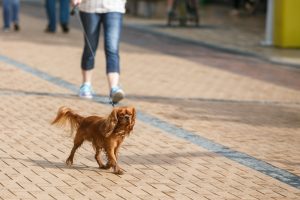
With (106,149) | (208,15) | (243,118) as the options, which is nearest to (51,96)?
(243,118)

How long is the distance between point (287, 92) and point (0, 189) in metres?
7.49

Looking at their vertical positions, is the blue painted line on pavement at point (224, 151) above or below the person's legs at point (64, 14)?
above

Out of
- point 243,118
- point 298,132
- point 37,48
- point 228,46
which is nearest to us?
point 298,132

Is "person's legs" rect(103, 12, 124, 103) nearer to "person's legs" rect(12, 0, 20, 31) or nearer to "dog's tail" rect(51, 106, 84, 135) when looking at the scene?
"dog's tail" rect(51, 106, 84, 135)

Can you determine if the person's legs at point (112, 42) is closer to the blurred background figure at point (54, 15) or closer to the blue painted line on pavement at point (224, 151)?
the blue painted line on pavement at point (224, 151)

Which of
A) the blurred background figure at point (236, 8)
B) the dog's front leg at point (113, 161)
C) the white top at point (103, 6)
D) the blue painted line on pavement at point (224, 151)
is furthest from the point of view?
the blurred background figure at point (236, 8)

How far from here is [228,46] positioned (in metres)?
20.2

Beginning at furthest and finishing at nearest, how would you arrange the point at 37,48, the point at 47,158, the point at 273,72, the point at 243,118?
the point at 37,48
the point at 273,72
the point at 243,118
the point at 47,158

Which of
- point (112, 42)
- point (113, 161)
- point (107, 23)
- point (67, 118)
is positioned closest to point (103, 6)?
point (107, 23)

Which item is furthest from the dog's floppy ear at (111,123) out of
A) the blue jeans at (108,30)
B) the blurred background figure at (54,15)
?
the blurred background figure at (54,15)

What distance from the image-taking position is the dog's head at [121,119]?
7879mm

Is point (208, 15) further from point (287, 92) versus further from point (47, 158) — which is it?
point (47, 158)

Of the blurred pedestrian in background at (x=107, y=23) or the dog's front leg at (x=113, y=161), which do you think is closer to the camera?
the dog's front leg at (x=113, y=161)

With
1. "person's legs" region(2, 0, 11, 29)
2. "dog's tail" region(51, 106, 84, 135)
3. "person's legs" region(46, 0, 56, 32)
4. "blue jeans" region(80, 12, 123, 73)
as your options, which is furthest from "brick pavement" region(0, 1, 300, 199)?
"person's legs" region(2, 0, 11, 29)
